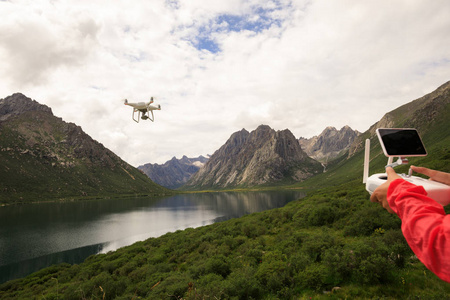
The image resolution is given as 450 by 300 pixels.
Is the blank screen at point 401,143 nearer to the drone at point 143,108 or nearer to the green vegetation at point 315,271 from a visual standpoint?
the green vegetation at point 315,271

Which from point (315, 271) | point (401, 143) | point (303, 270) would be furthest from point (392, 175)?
point (303, 270)

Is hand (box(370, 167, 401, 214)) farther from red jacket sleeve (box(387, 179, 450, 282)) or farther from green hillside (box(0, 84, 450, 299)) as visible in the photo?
green hillside (box(0, 84, 450, 299))

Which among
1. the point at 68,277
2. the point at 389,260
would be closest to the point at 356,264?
the point at 389,260

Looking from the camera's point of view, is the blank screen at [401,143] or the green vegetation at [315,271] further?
the green vegetation at [315,271]

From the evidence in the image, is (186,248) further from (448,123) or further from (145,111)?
(448,123)

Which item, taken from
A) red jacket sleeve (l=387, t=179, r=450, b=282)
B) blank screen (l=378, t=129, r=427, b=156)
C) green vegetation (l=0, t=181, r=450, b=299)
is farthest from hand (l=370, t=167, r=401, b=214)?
green vegetation (l=0, t=181, r=450, b=299)

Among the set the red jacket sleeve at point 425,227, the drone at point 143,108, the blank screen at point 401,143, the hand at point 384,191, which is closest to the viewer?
the red jacket sleeve at point 425,227

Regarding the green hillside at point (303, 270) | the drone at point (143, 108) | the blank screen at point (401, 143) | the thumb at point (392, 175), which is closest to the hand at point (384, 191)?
the thumb at point (392, 175)

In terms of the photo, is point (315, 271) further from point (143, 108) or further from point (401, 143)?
point (143, 108)
